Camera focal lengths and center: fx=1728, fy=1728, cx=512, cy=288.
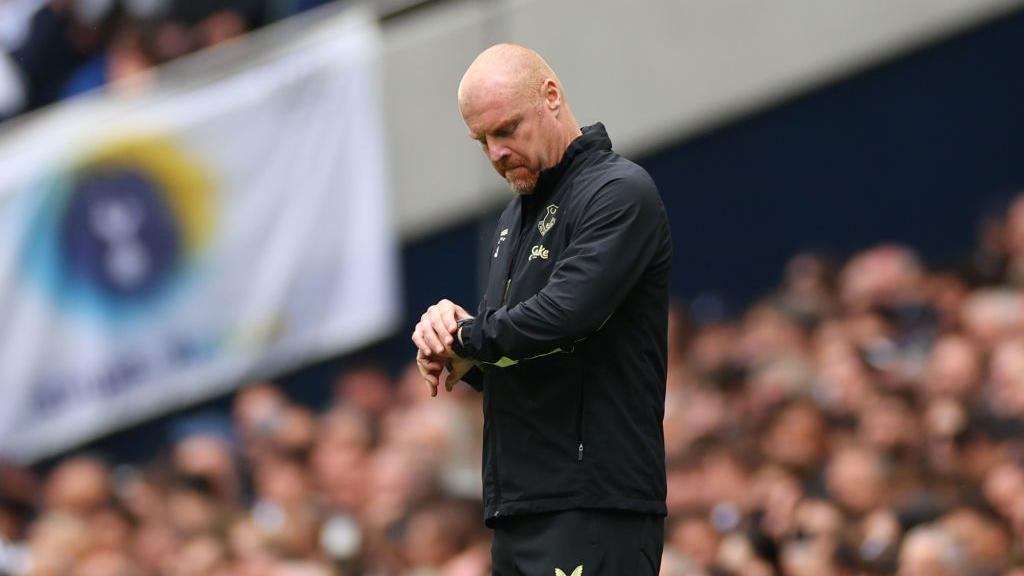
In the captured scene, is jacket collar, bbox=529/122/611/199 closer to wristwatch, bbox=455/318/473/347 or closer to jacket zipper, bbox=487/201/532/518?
jacket zipper, bbox=487/201/532/518

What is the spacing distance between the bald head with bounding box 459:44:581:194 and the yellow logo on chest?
0.48ft

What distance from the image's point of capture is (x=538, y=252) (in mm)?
3828

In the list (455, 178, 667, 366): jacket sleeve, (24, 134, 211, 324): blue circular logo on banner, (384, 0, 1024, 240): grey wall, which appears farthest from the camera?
(24, 134, 211, 324): blue circular logo on banner

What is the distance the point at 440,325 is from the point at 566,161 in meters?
0.48

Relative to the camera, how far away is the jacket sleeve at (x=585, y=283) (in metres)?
3.57

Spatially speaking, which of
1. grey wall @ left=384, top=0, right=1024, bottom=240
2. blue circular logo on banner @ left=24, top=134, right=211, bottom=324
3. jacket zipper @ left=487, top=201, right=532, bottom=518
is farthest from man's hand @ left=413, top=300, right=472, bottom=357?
blue circular logo on banner @ left=24, top=134, right=211, bottom=324

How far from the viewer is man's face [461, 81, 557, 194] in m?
3.72

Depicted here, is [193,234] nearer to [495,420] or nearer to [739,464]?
[739,464]

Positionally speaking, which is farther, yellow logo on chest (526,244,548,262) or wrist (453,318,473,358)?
yellow logo on chest (526,244,548,262)

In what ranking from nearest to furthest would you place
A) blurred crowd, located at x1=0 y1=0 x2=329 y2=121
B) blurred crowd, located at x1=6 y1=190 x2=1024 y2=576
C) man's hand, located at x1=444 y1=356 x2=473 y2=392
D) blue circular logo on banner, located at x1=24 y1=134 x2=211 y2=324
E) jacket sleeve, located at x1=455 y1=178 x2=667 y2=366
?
jacket sleeve, located at x1=455 y1=178 x2=667 y2=366, man's hand, located at x1=444 y1=356 x2=473 y2=392, blurred crowd, located at x1=6 y1=190 x2=1024 y2=576, blue circular logo on banner, located at x1=24 y1=134 x2=211 y2=324, blurred crowd, located at x1=0 y1=0 x2=329 y2=121

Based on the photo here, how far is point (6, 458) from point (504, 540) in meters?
7.99

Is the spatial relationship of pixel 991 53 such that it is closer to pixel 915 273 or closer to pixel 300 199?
pixel 915 273

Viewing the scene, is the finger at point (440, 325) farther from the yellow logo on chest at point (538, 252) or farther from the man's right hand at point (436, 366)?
the yellow logo on chest at point (538, 252)

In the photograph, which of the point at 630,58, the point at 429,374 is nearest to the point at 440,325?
the point at 429,374
